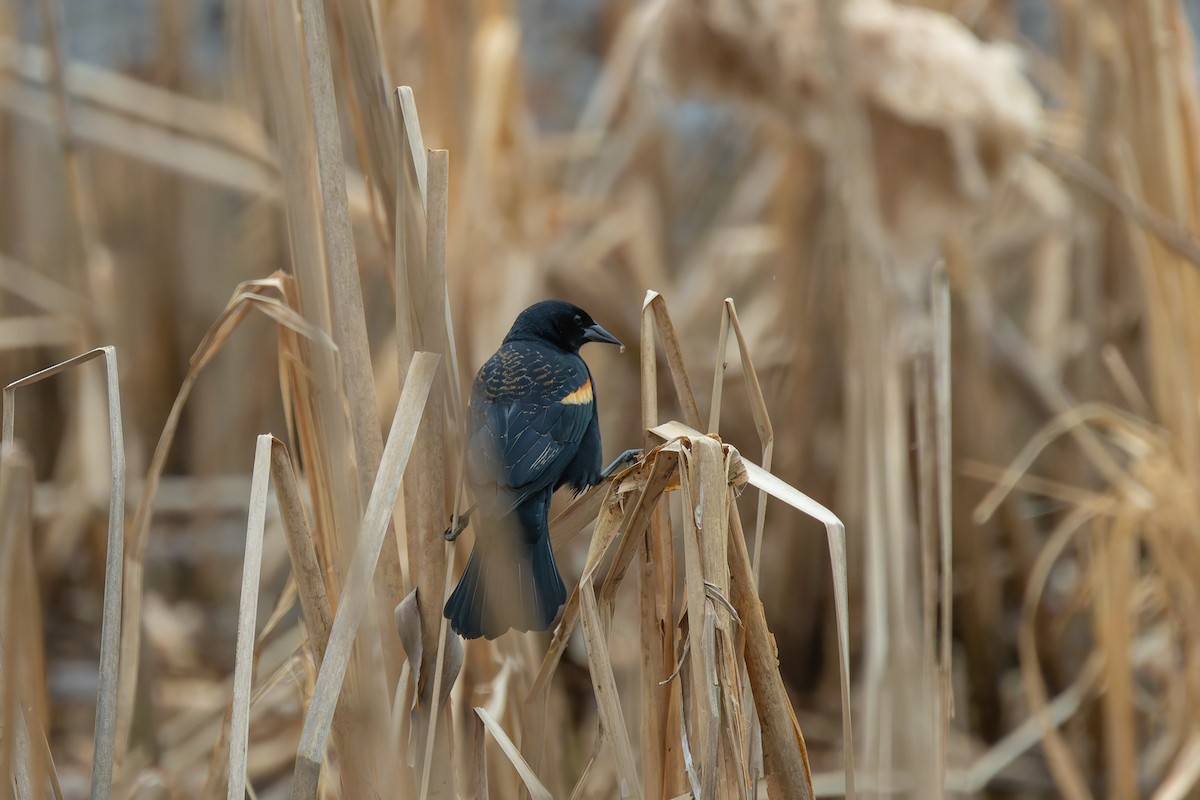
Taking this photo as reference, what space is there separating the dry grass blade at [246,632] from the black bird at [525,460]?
7.2 inches

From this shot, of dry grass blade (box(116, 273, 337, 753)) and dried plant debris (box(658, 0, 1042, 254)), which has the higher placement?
dried plant debris (box(658, 0, 1042, 254))

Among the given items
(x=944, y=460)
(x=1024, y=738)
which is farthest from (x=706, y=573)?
(x=1024, y=738)

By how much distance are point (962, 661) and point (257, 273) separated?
92.9 inches

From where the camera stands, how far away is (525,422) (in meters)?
1.26

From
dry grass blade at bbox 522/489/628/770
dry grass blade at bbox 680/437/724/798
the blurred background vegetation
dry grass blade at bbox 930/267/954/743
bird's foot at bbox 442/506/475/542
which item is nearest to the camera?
dry grass blade at bbox 680/437/724/798

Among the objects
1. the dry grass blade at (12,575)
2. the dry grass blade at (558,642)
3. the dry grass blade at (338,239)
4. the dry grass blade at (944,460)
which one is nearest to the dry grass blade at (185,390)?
the dry grass blade at (338,239)

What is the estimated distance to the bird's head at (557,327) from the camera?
1474mm

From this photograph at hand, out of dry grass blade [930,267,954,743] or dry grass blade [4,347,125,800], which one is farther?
dry grass blade [930,267,954,743]

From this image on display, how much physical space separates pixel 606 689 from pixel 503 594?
136mm

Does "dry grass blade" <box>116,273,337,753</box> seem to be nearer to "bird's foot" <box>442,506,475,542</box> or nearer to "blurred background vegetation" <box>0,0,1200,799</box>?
"bird's foot" <box>442,506,475,542</box>

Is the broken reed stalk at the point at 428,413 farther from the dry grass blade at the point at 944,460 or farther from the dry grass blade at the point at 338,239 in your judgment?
the dry grass blade at the point at 944,460

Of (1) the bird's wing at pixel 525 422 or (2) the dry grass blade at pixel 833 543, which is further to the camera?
(1) the bird's wing at pixel 525 422

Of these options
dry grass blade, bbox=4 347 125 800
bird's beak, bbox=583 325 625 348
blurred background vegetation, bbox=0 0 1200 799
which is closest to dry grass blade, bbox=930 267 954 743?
blurred background vegetation, bbox=0 0 1200 799

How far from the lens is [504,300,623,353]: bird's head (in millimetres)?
1474
